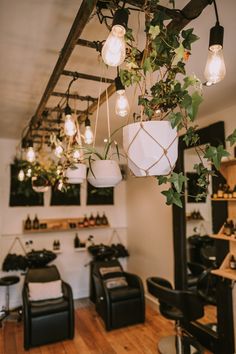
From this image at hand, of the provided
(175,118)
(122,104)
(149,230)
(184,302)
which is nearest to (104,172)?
(122,104)

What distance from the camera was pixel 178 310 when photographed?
9.09 ft

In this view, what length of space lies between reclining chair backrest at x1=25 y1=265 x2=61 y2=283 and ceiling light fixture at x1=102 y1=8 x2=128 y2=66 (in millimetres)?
3345

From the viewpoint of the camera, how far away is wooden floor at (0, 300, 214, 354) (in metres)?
2.97

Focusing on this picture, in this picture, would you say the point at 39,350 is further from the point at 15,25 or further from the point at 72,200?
the point at 15,25

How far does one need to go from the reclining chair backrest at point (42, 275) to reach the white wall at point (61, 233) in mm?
635

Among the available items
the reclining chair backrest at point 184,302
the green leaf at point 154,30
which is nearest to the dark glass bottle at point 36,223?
the reclining chair backrest at point 184,302

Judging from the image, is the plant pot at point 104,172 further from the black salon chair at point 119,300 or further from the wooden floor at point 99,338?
the black salon chair at point 119,300

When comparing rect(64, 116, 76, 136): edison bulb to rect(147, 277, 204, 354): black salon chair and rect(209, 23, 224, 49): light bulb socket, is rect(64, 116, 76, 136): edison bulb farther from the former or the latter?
rect(147, 277, 204, 354): black salon chair

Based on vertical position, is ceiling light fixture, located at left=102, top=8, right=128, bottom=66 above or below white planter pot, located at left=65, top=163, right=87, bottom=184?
above

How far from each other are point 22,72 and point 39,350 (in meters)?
3.01

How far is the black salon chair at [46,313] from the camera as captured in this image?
3.04 metres

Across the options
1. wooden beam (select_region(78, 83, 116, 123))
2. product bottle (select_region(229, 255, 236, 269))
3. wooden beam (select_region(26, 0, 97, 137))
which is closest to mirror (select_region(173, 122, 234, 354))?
product bottle (select_region(229, 255, 236, 269))

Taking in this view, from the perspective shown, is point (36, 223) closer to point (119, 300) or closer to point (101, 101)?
point (119, 300)

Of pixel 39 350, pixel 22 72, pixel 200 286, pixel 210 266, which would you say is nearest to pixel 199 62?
pixel 22 72
